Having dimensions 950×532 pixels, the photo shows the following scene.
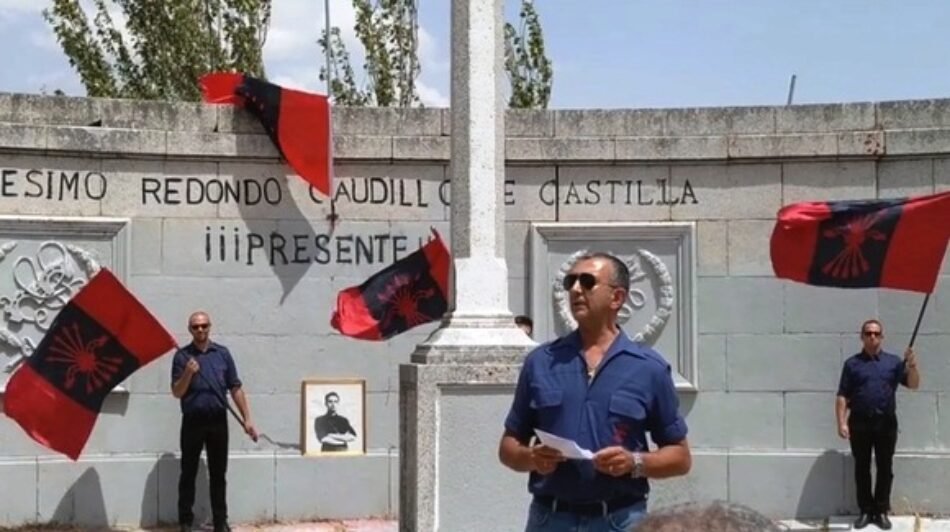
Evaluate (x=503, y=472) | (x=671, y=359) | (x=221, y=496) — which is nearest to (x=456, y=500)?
(x=503, y=472)

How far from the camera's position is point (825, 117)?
37.1 feet

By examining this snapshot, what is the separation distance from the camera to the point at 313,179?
11062mm

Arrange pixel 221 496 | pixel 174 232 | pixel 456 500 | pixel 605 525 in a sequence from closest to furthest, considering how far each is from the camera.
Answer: pixel 605 525
pixel 456 500
pixel 221 496
pixel 174 232

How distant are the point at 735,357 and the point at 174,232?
4.39 metres

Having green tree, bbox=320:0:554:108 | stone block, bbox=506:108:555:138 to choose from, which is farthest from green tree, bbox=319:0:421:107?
stone block, bbox=506:108:555:138

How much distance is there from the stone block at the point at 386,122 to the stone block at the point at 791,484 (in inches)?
138

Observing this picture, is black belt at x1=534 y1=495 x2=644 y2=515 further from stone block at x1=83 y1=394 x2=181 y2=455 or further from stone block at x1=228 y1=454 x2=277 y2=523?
stone block at x1=83 y1=394 x2=181 y2=455

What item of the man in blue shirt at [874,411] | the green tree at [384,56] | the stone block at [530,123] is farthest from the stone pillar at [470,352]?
the green tree at [384,56]

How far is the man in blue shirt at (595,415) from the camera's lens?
4594mm

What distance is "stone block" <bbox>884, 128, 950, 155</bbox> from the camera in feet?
36.3

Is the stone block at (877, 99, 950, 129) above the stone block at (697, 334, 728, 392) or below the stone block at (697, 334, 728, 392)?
above

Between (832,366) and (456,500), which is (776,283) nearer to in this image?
(832,366)

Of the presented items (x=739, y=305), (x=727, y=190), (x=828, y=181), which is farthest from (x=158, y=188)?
(x=828, y=181)

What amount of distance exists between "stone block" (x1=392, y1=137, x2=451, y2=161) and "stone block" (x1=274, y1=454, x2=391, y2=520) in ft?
7.65
